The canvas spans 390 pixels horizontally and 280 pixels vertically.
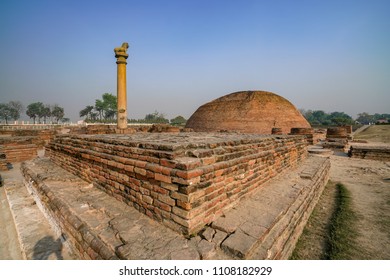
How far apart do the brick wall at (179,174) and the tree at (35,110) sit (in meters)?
77.6

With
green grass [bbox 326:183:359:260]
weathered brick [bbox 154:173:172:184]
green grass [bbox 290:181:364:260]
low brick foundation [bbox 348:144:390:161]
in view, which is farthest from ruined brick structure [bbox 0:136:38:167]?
low brick foundation [bbox 348:144:390:161]

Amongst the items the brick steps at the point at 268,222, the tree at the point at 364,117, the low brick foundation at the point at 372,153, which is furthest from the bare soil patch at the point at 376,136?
the tree at the point at 364,117

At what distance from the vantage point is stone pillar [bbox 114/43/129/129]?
7676mm

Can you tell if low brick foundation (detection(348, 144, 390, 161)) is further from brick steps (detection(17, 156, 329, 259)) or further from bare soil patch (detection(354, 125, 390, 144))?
bare soil patch (detection(354, 125, 390, 144))

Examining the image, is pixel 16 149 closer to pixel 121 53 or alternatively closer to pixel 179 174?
pixel 121 53

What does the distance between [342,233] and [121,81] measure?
26.6ft

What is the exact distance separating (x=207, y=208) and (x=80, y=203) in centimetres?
158

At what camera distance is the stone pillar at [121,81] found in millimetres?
7676

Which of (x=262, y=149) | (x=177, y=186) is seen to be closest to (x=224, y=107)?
(x=262, y=149)

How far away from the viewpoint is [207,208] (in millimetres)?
1854

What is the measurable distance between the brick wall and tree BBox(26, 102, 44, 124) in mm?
77575

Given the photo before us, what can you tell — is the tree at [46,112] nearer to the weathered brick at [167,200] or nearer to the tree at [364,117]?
the weathered brick at [167,200]

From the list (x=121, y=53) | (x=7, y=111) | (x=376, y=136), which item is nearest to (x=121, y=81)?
(x=121, y=53)

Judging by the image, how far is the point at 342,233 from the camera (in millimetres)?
2705
